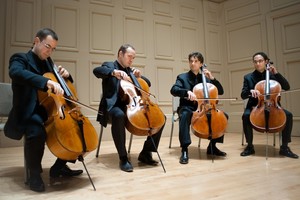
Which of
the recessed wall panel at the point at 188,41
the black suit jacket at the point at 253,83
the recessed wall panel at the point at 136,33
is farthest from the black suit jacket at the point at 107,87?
the recessed wall panel at the point at 188,41

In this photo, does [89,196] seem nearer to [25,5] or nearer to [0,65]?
[0,65]

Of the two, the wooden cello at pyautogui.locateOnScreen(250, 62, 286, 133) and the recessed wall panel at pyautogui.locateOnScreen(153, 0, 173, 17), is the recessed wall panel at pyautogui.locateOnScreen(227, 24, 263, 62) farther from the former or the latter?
the wooden cello at pyautogui.locateOnScreen(250, 62, 286, 133)

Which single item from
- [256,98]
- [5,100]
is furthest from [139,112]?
[256,98]

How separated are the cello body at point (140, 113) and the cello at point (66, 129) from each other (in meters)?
0.36

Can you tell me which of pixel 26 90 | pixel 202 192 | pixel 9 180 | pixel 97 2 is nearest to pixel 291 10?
pixel 97 2

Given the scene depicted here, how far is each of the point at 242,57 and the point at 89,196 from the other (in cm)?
404

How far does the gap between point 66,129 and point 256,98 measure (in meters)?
1.84

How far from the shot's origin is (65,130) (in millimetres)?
1350

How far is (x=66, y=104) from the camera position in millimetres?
1478

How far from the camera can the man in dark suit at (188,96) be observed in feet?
7.30

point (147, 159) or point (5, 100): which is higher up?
point (5, 100)

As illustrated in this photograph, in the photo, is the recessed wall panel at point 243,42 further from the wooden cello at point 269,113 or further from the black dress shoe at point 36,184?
the black dress shoe at point 36,184

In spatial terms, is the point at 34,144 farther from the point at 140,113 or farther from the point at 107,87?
the point at 107,87

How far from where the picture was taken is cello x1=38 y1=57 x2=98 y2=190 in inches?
52.6
